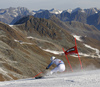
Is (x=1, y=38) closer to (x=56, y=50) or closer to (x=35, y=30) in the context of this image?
(x=56, y=50)

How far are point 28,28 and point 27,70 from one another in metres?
122

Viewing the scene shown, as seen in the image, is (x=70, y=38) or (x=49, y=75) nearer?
(x=49, y=75)

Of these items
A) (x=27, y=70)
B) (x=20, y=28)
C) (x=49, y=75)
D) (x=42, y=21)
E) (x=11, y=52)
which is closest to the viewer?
(x=49, y=75)

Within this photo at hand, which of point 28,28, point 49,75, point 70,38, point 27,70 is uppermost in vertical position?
point 49,75

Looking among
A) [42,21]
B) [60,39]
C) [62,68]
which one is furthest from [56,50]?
[62,68]

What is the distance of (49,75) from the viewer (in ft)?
53.3

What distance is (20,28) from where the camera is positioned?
16550 centimetres

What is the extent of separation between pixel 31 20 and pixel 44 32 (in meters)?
26.0

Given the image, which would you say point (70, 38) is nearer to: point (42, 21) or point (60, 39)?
point (60, 39)

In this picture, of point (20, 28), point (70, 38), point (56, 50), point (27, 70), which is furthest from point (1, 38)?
point (70, 38)

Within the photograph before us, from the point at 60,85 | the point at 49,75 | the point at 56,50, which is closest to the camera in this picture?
→ the point at 60,85

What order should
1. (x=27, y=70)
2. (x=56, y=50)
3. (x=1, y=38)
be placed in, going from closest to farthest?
(x=27, y=70) → (x=1, y=38) → (x=56, y=50)

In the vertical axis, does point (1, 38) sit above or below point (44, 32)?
above

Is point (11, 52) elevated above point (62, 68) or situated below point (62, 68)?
below
